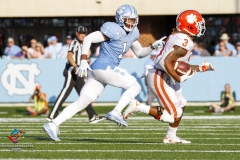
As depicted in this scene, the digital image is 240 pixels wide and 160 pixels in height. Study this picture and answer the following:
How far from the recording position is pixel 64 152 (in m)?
9.88

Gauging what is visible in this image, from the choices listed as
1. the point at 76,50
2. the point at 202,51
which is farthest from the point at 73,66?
the point at 202,51

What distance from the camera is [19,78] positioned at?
69.8 ft

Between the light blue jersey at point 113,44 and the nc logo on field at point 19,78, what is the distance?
982cm

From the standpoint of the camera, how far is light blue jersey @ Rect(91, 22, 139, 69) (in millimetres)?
11438

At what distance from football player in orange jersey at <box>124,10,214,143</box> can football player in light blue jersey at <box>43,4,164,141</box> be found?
296mm

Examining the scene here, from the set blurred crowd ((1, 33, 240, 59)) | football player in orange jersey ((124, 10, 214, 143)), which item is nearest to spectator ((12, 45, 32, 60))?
blurred crowd ((1, 33, 240, 59))

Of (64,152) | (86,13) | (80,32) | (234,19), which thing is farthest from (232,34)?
(64,152)

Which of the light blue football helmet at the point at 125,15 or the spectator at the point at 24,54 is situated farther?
the spectator at the point at 24,54

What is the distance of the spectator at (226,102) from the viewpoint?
1945cm

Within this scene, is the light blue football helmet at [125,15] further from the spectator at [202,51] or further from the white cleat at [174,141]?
the spectator at [202,51]

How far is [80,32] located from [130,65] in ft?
17.1

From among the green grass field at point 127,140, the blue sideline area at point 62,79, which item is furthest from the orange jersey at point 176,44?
the blue sideline area at point 62,79

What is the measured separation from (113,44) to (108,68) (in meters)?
0.34

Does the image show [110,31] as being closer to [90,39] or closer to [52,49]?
[90,39]
